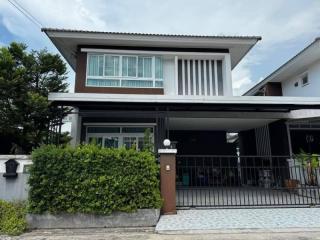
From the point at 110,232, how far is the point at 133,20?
29.8 feet

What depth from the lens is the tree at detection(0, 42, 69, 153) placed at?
9.44 meters

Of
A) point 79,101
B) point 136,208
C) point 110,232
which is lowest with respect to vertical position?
point 110,232

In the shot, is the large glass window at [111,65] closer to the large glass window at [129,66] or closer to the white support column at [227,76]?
the large glass window at [129,66]

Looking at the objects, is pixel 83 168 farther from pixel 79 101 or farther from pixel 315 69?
pixel 315 69

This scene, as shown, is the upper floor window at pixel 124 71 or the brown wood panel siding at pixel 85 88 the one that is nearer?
the brown wood panel siding at pixel 85 88

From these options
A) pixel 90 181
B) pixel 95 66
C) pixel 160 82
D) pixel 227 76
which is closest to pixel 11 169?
pixel 90 181

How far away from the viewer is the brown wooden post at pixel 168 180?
7.85 metres

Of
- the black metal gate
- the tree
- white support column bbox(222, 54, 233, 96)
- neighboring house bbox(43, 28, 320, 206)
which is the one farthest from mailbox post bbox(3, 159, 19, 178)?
white support column bbox(222, 54, 233, 96)

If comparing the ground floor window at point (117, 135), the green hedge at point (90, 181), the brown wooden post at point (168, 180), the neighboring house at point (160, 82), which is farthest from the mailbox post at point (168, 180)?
the ground floor window at point (117, 135)

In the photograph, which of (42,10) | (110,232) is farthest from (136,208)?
(42,10)

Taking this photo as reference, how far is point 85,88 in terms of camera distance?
40.8ft

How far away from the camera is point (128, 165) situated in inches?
289

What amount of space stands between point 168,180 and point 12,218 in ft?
14.1

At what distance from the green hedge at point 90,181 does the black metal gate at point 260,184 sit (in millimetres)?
1858
